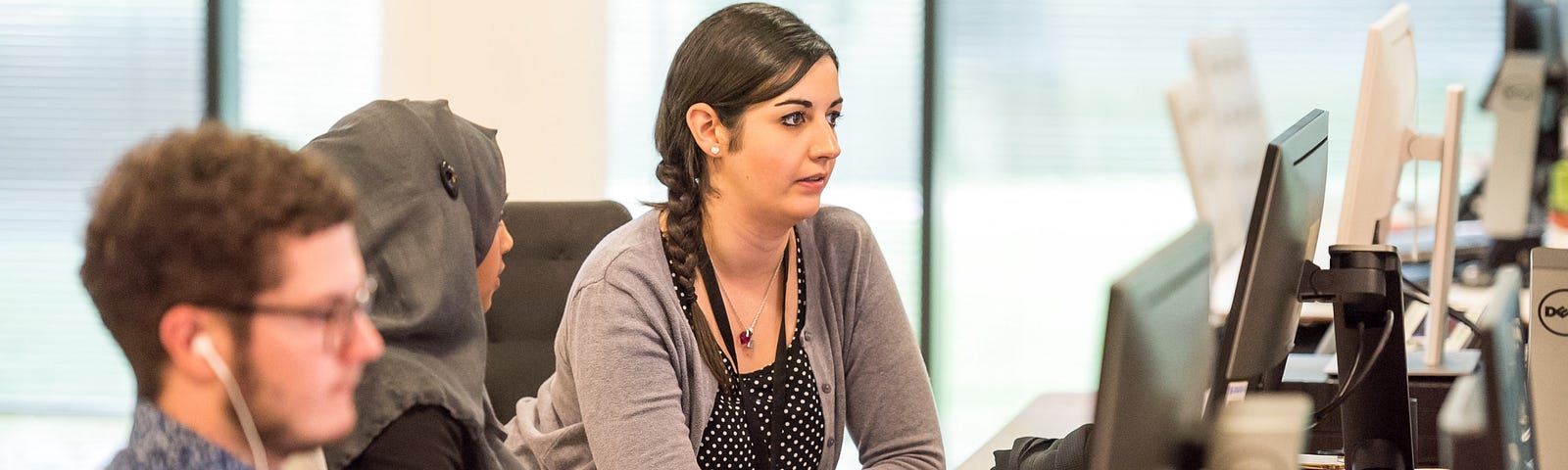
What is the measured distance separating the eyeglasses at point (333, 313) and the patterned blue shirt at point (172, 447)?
9 centimetres

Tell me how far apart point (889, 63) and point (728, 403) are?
105 inches

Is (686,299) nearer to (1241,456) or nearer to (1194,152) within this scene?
(1241,456)

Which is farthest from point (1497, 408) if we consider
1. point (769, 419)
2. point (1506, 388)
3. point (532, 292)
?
point (532, 292)

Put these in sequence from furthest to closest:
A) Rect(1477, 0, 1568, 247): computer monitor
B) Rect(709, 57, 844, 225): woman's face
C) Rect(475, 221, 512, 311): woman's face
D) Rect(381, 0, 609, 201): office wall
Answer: Rect(381, 0, 609, 201): office wall
Rect(1477, 0, 1568, 247): computer monitor
Rect(709, 57, 844, 225): woman's face
Rect(475, 221, 512, 311): woman's face

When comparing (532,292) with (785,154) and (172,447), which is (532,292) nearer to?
(785,154)

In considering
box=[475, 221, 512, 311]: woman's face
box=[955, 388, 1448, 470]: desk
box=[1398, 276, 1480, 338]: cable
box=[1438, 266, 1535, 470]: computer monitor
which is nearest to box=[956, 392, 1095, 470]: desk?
box=[955, 388, 1448, 470]: desk

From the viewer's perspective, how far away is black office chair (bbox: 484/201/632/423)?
230cm

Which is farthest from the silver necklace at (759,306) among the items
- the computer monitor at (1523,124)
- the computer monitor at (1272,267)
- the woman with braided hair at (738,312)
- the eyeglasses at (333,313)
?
the computer monitor at (1523,124)

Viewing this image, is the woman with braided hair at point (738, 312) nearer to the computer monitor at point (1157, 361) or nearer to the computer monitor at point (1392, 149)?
the computer monitor at point (1392, 149)

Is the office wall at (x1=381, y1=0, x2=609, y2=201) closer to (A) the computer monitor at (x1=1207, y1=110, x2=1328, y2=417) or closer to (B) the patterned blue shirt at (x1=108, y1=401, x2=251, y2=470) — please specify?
(A) the computer monitor at (x1=1207, y1=110, x2=1328, y2=417)

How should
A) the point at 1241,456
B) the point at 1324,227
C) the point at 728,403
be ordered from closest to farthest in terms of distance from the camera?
the point at 1241,456
the point at 728,403
the point at 1324,227

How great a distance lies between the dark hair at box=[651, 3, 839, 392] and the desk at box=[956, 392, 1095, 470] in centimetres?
37

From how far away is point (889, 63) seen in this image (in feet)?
14.7

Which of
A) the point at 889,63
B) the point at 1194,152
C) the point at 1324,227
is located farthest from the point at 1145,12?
the point at 1194,152
